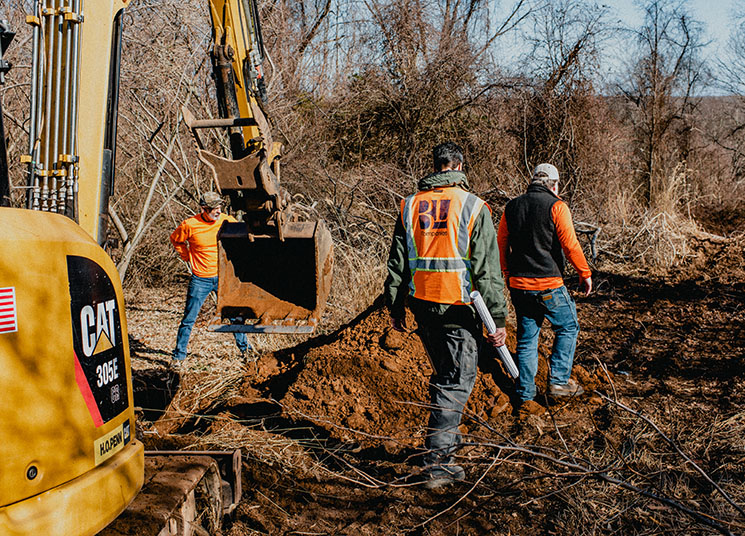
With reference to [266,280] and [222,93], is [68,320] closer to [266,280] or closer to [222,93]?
[222,93]

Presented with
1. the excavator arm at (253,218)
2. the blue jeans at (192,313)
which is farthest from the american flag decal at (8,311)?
the blue jeans at (192,313)

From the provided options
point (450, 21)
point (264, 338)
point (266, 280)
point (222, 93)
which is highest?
point (450, 21)

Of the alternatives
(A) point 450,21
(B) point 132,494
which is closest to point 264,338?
(B) point 132,494

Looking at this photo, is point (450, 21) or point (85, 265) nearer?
point (85, 265)

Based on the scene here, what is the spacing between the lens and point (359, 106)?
45.9 ft

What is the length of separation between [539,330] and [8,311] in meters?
3.79

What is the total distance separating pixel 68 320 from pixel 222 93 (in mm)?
2221

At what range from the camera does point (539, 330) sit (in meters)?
4.83

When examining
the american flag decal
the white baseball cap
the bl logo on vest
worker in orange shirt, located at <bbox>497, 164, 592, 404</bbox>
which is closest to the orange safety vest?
the bl logo on vest

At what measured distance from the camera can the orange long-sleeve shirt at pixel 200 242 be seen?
6.69 metres

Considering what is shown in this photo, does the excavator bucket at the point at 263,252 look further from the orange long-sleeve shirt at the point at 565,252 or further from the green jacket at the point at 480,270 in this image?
the orange long-sleeve shirt at the point at 565,252

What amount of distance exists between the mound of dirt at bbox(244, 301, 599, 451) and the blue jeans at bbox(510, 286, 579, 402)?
1.25 ft

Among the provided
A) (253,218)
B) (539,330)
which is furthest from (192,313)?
(539,330)

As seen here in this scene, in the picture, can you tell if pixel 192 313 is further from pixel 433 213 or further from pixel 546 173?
pixel 546 173
